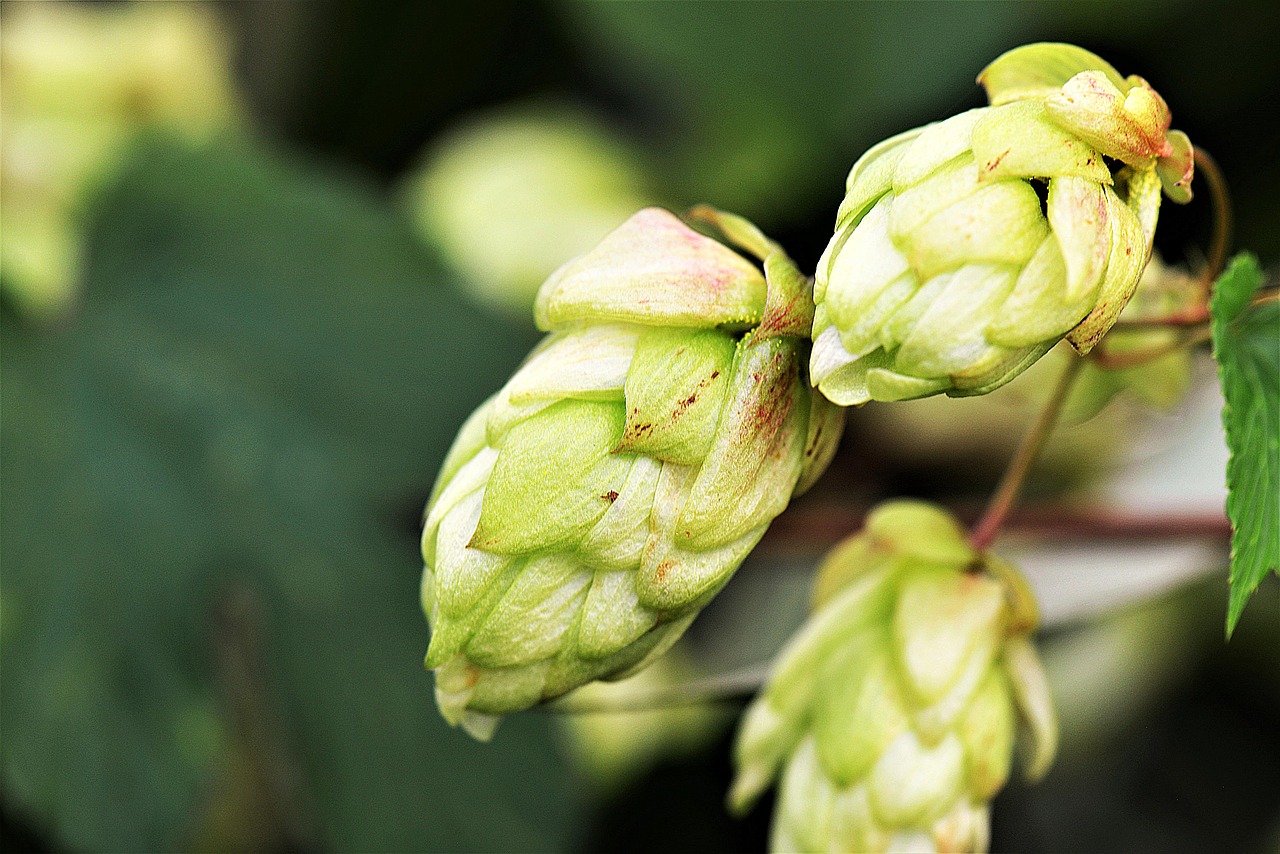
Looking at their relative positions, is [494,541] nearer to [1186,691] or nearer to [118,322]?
[118,322]

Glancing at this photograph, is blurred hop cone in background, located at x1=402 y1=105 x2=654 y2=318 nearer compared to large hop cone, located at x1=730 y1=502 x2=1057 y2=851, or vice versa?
large hop cone, located at x1=730 y1=502 x2=1057 y2=851

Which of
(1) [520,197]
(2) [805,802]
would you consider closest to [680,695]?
(2) [805,802]

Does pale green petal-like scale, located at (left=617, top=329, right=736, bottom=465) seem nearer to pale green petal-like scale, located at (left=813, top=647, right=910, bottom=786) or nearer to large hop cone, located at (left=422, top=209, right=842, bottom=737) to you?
large hop cone, located at (left=422, top=209, right=842, bottom=737)

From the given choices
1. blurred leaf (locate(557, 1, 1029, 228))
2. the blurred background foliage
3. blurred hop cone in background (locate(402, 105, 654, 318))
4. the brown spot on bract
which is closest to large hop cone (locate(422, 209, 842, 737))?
the brown spot on bract

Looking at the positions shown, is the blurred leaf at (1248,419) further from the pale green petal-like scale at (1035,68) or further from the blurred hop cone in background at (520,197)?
the blurred hop cone in background at (520,197)

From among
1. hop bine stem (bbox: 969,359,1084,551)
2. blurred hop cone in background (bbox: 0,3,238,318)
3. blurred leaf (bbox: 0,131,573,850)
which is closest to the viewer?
hop bine stem (bbox: 969,359,1084,551)

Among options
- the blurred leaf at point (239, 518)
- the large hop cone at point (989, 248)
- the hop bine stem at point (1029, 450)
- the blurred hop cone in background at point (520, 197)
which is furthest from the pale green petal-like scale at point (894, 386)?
the blurred hop cone in background at point (520, 197)
